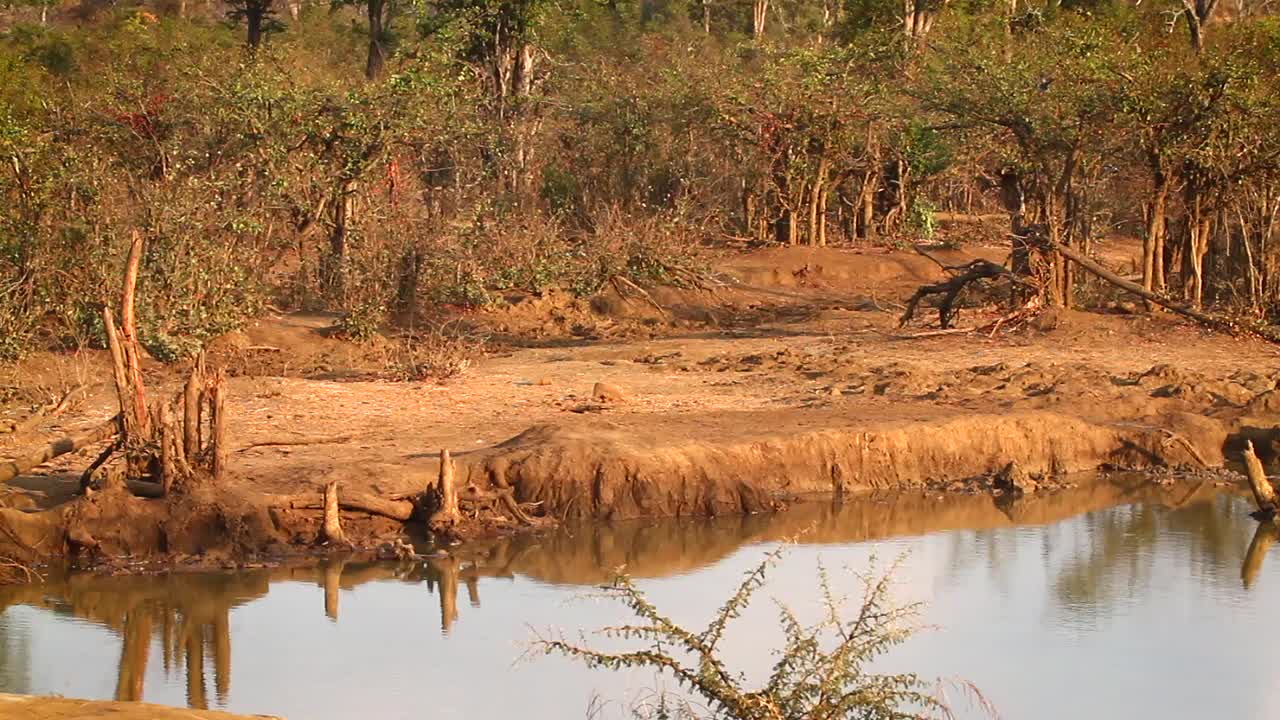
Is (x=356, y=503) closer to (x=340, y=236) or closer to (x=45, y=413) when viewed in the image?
(x=45, y=413)

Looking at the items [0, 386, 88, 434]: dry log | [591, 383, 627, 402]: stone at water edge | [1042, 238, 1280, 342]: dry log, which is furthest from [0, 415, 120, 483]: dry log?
[1042, 238, 1280, 342]: dry log

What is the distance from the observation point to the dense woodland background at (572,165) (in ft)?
49.5

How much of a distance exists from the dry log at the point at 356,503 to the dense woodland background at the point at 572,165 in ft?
13.2

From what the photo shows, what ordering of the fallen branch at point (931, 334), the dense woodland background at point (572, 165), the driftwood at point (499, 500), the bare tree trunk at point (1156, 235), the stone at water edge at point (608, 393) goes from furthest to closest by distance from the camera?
the bare tree trunk at point (1156, 235) → the fallen branch at point (931, 334) → the dense woodland background at point (572, 165) → the stone at water edge at point (608, 393) → the driftwood at point (499, 500)

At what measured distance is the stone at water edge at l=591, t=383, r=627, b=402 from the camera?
1370cm

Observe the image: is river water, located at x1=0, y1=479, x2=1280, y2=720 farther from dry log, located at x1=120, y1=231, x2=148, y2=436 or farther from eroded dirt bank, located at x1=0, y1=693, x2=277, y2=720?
eroded dirt bank, located at x1=0, y1=693, x2=277, y2=720

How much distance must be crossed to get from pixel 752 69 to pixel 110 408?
561 inches

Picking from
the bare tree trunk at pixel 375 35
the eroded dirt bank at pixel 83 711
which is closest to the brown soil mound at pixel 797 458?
the eroded dirt bank at pixel 83 711

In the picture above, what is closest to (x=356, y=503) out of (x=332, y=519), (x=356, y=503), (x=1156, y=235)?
(x=356, y=503)

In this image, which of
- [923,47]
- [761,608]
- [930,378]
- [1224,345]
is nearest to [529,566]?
[761,608]

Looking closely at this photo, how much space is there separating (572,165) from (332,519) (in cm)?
1363

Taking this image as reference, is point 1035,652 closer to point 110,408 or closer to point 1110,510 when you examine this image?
point 1110,510

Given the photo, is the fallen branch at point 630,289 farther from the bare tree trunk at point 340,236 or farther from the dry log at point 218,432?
the dry log at point 218,432

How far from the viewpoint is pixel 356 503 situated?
10742mm
